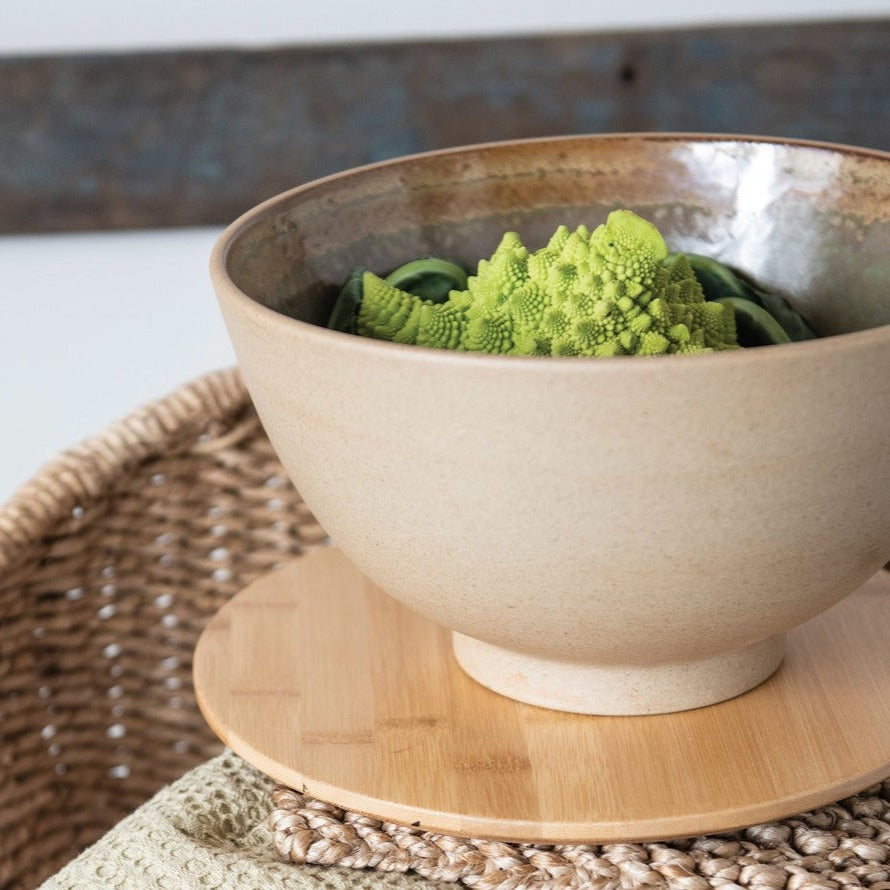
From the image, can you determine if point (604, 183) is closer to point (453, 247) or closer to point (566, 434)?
point (453, 247)

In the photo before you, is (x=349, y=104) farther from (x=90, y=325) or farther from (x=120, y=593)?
(x=120, y=593)

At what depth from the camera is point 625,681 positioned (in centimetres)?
59

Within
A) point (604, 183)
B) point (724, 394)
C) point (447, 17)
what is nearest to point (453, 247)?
point (604, 183)

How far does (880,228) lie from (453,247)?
0.75 ft

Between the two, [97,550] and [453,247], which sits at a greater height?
[453,247]

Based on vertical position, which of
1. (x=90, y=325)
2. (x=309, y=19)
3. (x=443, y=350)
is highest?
(x=443, y=350)

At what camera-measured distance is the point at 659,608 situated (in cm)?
52

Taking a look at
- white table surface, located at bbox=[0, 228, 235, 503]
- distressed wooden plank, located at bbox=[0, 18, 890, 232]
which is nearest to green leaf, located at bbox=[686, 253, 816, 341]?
distressed wooden plank, located at bbox=[0, 18, 890, 232]

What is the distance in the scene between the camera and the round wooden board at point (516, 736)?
542mm

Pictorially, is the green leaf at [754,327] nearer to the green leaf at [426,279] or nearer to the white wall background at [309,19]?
the green leaf at [426,279]

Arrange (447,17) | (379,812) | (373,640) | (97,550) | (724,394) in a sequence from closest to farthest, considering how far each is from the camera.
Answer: (724,394), (379,812), (373,640), (97,550), (447,17)

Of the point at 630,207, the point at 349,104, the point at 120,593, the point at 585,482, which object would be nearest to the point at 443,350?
the point at 585,482

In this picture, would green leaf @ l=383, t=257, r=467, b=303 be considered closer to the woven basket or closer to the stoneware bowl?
the stoneware bowl

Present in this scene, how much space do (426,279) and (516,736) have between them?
24cm
